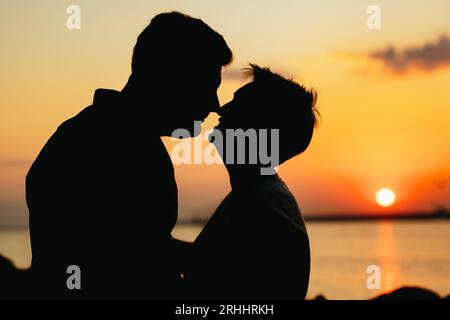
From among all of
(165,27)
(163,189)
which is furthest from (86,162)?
(165,27)

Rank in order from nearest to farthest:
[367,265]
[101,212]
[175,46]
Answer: [101,212]
[175,46]
[367,265]

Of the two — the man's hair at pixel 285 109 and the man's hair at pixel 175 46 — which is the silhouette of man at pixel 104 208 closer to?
the man's hair at pixel 175 46

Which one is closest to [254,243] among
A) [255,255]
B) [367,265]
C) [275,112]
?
[255,255]

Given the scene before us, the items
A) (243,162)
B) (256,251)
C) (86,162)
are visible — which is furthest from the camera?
(243,162)

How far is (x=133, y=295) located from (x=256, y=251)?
1.63 feet

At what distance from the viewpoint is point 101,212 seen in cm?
228

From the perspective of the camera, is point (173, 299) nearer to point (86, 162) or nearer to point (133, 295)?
point (133, 295)

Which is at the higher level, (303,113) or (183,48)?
(183,48)

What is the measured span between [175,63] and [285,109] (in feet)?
1.84

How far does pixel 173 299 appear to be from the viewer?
2438 mm

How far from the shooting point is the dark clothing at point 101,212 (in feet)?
7.49

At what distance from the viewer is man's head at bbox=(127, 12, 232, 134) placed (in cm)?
261

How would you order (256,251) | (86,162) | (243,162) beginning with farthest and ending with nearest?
(243,162)
(256,251)
(86,162)

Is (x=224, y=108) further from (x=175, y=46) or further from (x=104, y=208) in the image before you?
(x=104, y=208)
